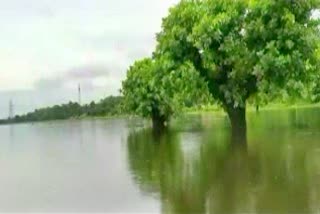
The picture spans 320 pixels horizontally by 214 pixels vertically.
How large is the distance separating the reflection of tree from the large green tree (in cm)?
433

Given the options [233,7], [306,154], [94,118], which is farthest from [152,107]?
[94,118]

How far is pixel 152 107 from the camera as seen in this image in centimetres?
5647

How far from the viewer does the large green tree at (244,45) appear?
89.9 ft

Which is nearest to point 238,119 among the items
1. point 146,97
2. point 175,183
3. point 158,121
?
point 175,183

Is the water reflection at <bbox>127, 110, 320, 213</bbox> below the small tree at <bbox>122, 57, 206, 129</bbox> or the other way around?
below

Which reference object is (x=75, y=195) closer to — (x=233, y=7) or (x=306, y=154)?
(x=306, y=154)

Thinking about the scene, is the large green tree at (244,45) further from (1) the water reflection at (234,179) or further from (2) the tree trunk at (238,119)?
(1) the water reflection at (234,179)

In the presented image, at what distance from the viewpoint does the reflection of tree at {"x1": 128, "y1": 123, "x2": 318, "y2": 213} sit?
1125 centimetres

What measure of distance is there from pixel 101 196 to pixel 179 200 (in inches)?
91.6

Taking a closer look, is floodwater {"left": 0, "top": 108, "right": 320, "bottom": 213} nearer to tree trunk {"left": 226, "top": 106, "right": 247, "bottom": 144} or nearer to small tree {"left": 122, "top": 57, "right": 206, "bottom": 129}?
tree trunk {"left": 226, "top": 106, "right": 247, "bottom": 144}

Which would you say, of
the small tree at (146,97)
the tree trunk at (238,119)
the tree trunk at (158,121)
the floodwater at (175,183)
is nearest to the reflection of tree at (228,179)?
the floodwater at (175,183)

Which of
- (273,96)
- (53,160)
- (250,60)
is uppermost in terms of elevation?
(250,60)

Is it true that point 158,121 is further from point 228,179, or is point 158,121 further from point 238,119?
point 228,179

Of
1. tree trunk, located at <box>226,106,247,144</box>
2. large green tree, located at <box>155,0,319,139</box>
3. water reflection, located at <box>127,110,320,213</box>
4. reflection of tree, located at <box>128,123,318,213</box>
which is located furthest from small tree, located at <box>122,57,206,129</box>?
reflection of tree, located at <box>128,123,318,213</box>
